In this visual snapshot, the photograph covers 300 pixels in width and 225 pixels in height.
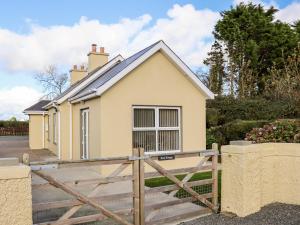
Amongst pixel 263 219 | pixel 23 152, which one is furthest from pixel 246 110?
pixel 23 152

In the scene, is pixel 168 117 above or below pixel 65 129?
above

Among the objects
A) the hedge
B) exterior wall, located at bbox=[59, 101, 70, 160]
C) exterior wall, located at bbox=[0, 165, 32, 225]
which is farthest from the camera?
the hedge

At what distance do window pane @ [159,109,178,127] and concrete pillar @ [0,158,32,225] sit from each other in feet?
30.0

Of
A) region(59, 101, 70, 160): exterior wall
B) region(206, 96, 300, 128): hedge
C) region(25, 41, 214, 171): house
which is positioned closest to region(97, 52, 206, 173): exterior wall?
region(25, 41, 214, 171): house

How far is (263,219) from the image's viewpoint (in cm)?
698

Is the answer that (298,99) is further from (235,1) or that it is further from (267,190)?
(235,1)

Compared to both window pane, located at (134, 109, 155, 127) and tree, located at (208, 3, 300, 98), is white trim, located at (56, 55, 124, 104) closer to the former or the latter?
window pane, located at (134, 109, 155, 127)

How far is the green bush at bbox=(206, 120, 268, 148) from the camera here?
54.6 ft

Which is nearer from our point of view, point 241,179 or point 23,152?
point 241,179

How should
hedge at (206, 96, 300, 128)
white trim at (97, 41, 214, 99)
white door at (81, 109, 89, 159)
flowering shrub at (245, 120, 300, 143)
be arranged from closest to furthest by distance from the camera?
flowering shrub at (245, 120, 300, 143)
white trim at (97, 41, 214, 99)
white door at (81, 109, 89, 159)
hedge at (206, 96, 300, 128)

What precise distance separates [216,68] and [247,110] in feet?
38.6

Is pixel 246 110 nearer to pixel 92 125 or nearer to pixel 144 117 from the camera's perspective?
pixel 144 117

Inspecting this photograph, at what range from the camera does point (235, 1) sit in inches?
1353

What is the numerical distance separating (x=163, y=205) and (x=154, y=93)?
24.3ft
